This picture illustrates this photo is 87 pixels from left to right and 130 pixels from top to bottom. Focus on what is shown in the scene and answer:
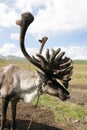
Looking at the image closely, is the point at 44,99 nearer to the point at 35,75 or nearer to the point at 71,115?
the point at 71,115

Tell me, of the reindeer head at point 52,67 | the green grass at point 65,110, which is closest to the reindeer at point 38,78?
the reindeer head at point 52,67

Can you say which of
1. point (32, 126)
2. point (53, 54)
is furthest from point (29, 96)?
point (32, 126)

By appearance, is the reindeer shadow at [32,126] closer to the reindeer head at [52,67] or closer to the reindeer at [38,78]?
the reindeer at [38,78]

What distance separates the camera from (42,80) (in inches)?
334

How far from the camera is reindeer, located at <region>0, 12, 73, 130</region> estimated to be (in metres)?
8.38

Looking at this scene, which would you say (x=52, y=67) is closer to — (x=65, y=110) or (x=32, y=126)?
(x=32, y=126)

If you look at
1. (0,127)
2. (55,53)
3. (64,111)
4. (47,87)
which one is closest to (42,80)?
(47,87)

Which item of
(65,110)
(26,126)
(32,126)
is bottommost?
(65,110)

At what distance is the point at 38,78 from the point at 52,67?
0.45m

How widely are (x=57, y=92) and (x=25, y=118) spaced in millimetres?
3177

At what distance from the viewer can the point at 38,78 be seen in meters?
8.58

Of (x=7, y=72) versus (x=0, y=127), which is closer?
(x=7, y=72)

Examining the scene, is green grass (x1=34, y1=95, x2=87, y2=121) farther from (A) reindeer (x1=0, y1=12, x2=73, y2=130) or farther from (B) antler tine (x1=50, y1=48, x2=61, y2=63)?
(B) antler tine (x1=50, y1=48, x2=61, y2=63)

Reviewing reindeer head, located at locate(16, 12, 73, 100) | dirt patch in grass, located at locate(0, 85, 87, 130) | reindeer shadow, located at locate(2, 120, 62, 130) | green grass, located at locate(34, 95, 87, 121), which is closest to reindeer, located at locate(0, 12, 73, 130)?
reindeer head, located at locate(16, 12, 73, 100)
